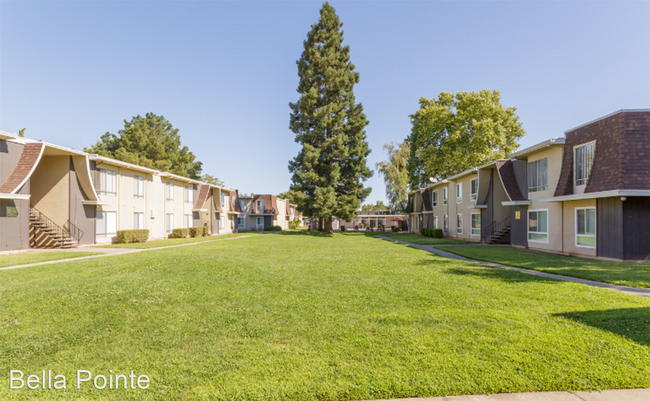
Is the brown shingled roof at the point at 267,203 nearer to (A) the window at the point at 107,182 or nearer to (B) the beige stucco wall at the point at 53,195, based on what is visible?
(A) the window at the point at 107,182

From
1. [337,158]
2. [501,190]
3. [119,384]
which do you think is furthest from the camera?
[337,158]

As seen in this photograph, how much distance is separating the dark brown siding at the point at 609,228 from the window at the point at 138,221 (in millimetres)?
28888

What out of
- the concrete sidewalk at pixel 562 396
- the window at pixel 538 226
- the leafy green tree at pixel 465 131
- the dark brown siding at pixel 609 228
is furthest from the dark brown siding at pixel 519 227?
the concrete sidewalk at pixel 562 396

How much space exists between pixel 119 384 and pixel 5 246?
18.2m

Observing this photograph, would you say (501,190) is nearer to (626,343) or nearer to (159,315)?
(626,343)

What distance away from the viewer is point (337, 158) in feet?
123

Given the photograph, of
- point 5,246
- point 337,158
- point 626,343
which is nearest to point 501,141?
point 337,158

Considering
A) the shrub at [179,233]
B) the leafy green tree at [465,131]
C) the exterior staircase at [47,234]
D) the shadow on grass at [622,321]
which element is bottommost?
the shrub at [179,233]

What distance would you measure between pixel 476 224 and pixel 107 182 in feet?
89.9

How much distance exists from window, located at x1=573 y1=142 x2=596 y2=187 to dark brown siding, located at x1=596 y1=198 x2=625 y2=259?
1565 mm

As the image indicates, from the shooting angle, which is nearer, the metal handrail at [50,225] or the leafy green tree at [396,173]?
the metal handrail at [50,225]

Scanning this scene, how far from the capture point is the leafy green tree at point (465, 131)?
34.9 m

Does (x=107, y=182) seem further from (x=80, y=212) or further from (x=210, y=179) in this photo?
(x=210, y=179)

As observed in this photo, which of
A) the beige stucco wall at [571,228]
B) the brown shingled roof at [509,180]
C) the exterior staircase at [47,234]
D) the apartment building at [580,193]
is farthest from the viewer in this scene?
the brown shingled roof at [509,180]
